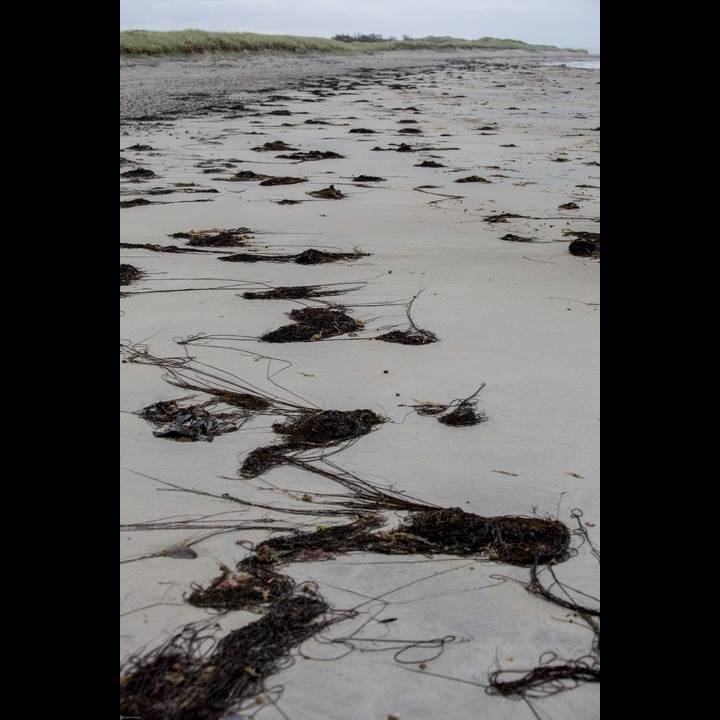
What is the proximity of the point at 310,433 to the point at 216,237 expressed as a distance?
3215mm

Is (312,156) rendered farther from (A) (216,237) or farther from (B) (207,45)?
(B) (207,45)

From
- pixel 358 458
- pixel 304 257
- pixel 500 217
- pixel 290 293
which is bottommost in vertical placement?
pixel 358 458

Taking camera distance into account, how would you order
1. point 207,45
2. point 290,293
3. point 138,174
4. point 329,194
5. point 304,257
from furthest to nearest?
point 207,45 → point 138,174 → point 329,194 → point 304,257 → point 290,293

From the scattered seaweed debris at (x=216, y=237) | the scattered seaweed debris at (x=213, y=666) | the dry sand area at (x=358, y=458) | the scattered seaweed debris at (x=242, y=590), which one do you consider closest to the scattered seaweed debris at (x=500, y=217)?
the dry sand area at (x=358, y=458)

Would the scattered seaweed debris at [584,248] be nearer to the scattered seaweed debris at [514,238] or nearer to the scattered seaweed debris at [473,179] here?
the scattered seaweed debris at [514,238]

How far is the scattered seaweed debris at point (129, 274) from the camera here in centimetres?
477

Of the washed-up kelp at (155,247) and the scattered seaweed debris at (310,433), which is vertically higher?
the washed-up kelp at (155,247)

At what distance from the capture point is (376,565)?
2115mm

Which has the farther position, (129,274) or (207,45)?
(207,45)

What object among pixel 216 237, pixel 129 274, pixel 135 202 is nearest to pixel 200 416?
pixel 129 274

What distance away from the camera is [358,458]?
275cm

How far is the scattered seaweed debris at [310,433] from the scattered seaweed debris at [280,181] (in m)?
5.28
